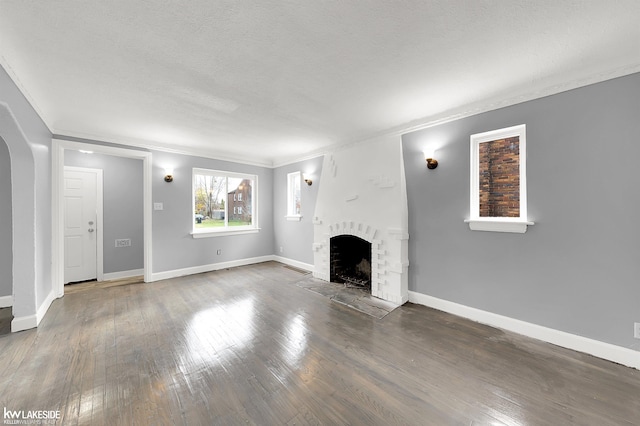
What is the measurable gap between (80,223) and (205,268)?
2337 mm

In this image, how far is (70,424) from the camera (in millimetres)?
1500

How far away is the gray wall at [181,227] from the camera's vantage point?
179 inches

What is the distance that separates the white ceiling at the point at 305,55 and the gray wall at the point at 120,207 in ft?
5.24

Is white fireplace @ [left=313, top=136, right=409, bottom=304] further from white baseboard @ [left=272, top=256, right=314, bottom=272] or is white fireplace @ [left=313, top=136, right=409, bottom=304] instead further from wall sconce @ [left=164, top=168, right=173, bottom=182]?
wall sconce @ [left=164, top=168, right=173, bottom=182]

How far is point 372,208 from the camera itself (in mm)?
3822

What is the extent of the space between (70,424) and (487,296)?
3.74 meters

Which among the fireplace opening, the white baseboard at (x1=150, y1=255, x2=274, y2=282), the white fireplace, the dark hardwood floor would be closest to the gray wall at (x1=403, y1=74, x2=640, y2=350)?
the dark hardwood floor

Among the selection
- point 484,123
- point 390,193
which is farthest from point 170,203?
point 484,123

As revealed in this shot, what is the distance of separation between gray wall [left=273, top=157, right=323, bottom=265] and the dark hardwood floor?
2262 mm

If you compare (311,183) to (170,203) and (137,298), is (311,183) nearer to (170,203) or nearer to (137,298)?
(170,203)

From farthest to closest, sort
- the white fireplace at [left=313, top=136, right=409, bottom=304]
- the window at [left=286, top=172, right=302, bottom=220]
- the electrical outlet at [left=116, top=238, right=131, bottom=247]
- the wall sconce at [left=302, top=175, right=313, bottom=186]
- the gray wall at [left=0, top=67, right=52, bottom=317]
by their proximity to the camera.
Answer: the window at [left=286, top=172, right=302, bottom=220], the wall sconce at [left=302, top=175, right=313, bottom=186], the electrical outlet at [left=116, top=238, right=131, bottom=247], the white fireplace at [left=313, top=136, right=409, bottom=304], the gray wall at [left=0, top=67, right=52, bottom=317]

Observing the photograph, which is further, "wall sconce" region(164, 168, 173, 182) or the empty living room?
"wall sconce" region(164, 168, 173, 182)

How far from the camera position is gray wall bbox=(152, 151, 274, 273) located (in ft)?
14.9

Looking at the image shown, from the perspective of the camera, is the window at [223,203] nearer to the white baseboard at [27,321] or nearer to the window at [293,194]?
the window at [293,194]
